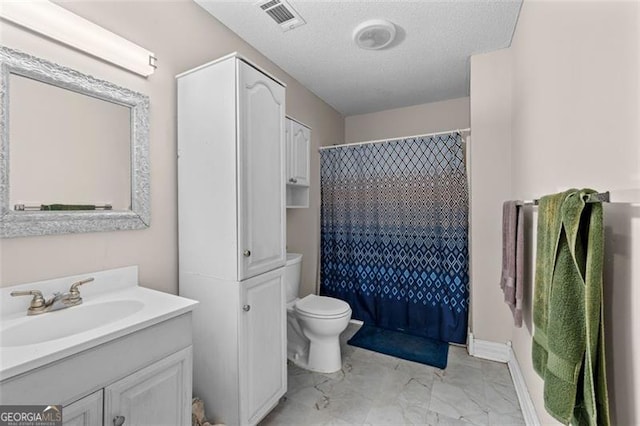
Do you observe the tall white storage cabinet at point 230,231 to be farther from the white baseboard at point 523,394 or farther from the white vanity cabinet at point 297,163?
the white baseboard at point 523,394

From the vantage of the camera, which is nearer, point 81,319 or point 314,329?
point 81,319

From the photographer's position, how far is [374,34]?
197 cm

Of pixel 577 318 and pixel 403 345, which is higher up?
pixel 577 318

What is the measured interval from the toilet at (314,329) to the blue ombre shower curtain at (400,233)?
27.1 inches

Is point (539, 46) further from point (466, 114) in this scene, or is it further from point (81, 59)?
point (81, 59)

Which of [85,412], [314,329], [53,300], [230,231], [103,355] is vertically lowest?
[314,329]

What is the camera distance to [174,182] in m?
1.61

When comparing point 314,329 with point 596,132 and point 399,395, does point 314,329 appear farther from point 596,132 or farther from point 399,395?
point 596,132

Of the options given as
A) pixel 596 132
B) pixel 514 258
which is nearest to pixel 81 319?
pixel 596 132

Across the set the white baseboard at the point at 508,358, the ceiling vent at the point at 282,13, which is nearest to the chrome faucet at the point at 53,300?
the ceiling vent at the point at 282,13

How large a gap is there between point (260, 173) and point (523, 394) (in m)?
2.02

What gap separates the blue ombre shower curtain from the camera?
96.8 inches

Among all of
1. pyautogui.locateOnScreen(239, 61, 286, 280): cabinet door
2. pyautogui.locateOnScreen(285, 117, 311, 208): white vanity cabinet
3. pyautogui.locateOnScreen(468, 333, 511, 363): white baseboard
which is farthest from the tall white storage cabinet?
pyautogui.locateOnScreen(468, 333, 511, 363): white baseboard

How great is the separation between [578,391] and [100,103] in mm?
2023
